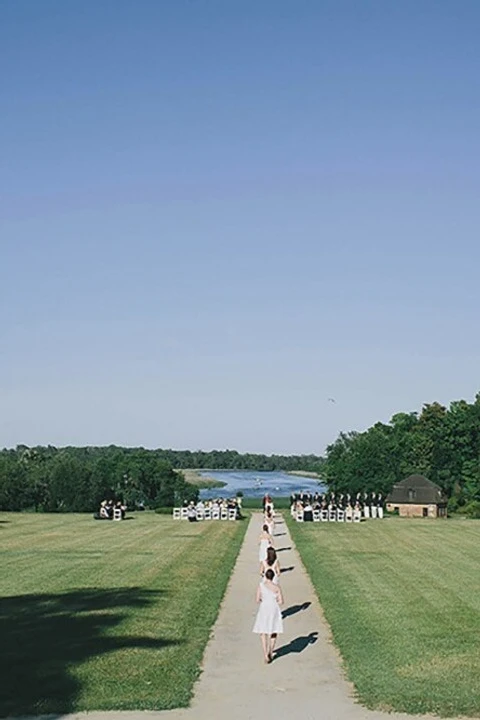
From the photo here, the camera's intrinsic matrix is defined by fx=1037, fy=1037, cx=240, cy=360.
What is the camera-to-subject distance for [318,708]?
44.5ft

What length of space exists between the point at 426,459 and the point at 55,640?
88.6 metres

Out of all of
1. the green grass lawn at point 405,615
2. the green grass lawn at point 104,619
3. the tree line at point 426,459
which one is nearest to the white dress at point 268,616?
the green grass lawn at point 104,619

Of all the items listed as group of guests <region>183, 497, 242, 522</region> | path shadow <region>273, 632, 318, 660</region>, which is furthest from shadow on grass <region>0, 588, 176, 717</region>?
group of guests <region>183, 497, 242, 522</region>

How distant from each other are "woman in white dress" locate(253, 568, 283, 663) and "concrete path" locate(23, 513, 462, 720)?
0.28 m

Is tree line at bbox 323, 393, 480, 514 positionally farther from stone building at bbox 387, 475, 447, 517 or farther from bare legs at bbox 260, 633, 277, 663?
bare legs at bbox 260, 633, 277, 663

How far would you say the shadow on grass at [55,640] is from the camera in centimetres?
1425

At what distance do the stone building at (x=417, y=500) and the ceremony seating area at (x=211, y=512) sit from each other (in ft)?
71.3

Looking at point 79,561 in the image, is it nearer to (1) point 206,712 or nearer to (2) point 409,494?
(1) point 206,712

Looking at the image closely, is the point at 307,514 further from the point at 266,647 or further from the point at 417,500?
the point at 266,647

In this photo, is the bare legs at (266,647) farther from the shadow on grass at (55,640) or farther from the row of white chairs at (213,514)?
the row of white chairs at (213,514)

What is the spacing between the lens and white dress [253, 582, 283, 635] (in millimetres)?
16641

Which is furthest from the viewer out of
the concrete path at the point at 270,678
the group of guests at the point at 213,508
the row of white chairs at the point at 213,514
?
the row of white chairs at the point at 213,514

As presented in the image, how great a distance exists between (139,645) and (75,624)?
9.05 ft

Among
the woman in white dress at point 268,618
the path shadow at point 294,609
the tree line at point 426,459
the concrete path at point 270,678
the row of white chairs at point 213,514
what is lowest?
the concrete path at point 270,678
